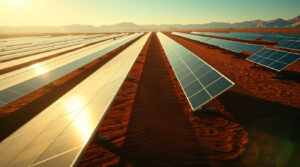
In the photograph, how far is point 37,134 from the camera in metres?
4.29

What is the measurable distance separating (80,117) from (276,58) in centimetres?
1522

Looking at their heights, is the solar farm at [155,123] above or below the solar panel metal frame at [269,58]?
below

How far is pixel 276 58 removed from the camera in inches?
502

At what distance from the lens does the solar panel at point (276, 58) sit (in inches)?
451

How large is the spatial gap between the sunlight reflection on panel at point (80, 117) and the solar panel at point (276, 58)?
44.2ft

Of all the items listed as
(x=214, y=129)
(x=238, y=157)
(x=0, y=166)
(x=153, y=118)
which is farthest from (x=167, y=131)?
(x=0, y=166)

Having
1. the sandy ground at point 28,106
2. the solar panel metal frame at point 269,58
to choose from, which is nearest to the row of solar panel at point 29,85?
the sandy ground at point 28,106

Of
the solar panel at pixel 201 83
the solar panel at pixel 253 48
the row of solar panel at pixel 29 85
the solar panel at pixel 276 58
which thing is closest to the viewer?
the solar panel at pixel 201 83

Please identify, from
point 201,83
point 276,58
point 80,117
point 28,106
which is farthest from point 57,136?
point 276,58

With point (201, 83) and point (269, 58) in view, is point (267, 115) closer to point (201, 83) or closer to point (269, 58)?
point (201, 83)

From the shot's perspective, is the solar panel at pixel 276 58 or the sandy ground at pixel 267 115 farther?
the solar panel at pixel 276 58

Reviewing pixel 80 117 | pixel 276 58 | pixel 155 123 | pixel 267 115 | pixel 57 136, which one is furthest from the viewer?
pixel 276 58

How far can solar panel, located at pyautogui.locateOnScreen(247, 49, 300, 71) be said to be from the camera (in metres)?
11.5

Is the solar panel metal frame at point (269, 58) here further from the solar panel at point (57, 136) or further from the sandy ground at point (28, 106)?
the sandy ground at point (28, 106)
